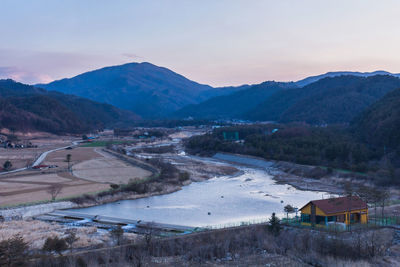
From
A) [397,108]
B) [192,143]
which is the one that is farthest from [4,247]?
[192,143]

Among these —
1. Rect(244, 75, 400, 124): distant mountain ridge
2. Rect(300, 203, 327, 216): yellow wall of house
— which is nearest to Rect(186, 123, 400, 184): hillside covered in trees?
Rect(300, 203, 327, 216): yellow wall of house

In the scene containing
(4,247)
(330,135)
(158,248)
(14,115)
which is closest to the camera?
(4,247)

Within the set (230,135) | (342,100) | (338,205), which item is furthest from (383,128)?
(342,100)

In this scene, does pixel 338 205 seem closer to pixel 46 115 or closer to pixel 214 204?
pixel 214 204

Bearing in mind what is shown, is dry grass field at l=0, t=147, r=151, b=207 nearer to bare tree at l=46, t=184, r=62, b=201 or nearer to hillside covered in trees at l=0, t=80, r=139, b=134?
bare tree at l=46, t=184, r=62, b=201

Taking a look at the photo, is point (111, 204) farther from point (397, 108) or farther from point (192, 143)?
point (192, 143)

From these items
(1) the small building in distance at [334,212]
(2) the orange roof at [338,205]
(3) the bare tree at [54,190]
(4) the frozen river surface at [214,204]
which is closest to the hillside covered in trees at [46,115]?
(3) the bare tree at [54,190]
